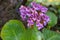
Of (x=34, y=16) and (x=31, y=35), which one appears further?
(x=34, y=16)

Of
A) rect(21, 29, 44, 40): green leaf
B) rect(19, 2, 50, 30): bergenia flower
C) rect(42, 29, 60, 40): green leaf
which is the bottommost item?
rect(42, 29, 60, 40): green leaf

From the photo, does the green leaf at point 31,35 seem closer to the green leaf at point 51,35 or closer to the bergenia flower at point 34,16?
the green leaf at point 51,35

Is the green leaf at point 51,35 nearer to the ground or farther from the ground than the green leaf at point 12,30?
nearer to the ground

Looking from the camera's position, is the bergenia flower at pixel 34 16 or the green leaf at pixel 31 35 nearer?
the green leaf at pixel 31 35

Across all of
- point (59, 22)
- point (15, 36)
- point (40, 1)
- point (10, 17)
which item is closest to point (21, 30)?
point (15, 36)

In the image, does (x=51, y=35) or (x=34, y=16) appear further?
(x=34, y=16)

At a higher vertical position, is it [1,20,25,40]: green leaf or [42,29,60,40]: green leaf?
[1,20,25,40]: green leaf

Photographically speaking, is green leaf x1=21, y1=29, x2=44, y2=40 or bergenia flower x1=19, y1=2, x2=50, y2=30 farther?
bergenia flower x1=19, y1=2, x2=50, y2=30

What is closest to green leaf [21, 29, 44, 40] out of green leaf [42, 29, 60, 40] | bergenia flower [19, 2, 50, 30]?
green leaf [42, 29, 60, 40]

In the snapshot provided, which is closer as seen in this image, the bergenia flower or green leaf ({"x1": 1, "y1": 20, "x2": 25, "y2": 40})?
green leaf ({"x1": 1, "y1": 20, "x2": 25, "y2": 40})

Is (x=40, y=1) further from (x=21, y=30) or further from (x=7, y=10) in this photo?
(x=21, y=30)

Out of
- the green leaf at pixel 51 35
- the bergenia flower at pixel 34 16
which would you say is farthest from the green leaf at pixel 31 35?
the bergenia flower at pixel 34 16

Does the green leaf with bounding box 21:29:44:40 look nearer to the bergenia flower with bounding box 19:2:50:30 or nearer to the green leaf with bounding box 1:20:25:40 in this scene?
the green leaf with bounding box 1:20:25:40
